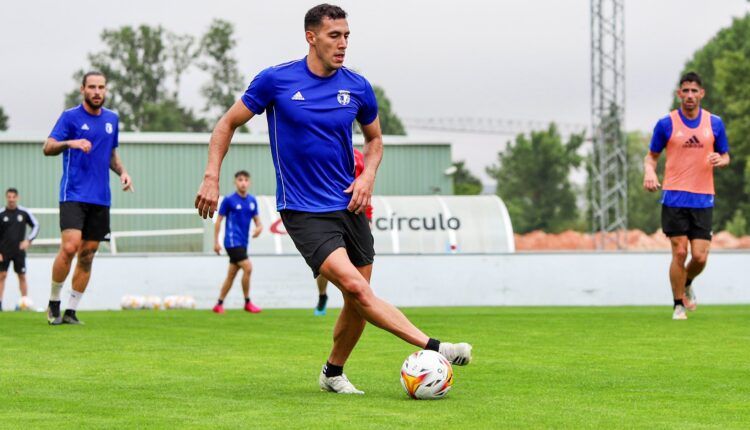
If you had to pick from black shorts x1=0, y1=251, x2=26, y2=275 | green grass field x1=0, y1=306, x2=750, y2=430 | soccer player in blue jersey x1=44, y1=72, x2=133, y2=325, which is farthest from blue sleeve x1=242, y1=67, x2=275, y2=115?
black shorts x1=0, y1=251, x2=26, y2=275

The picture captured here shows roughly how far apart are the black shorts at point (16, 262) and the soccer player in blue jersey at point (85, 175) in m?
9.70

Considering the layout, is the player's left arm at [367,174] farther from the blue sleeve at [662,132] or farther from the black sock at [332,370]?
the blue sleeve at [662,132]

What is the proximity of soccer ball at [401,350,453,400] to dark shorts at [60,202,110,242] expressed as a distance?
7.03 meters

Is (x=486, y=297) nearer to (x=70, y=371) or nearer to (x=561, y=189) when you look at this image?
(x=70, y=371)

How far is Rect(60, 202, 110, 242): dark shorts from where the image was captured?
1319 cm

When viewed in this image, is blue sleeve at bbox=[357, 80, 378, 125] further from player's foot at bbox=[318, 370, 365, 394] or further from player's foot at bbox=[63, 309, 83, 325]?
player's foot at bbox=[63, 309, 83, 325]

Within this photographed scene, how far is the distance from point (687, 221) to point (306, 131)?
8.01m

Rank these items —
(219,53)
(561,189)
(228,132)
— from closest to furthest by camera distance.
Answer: (228,132)
(219,53)
(561,189)

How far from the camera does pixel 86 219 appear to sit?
1350 cm

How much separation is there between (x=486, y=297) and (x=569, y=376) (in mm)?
17360

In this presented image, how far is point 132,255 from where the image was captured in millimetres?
25109

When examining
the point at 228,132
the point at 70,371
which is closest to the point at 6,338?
the point at 70,371

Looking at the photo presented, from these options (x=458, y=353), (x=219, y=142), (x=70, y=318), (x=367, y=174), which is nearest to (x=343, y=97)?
(x=367, y=174)

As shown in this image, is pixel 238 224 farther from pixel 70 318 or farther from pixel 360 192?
pixel 360 192
